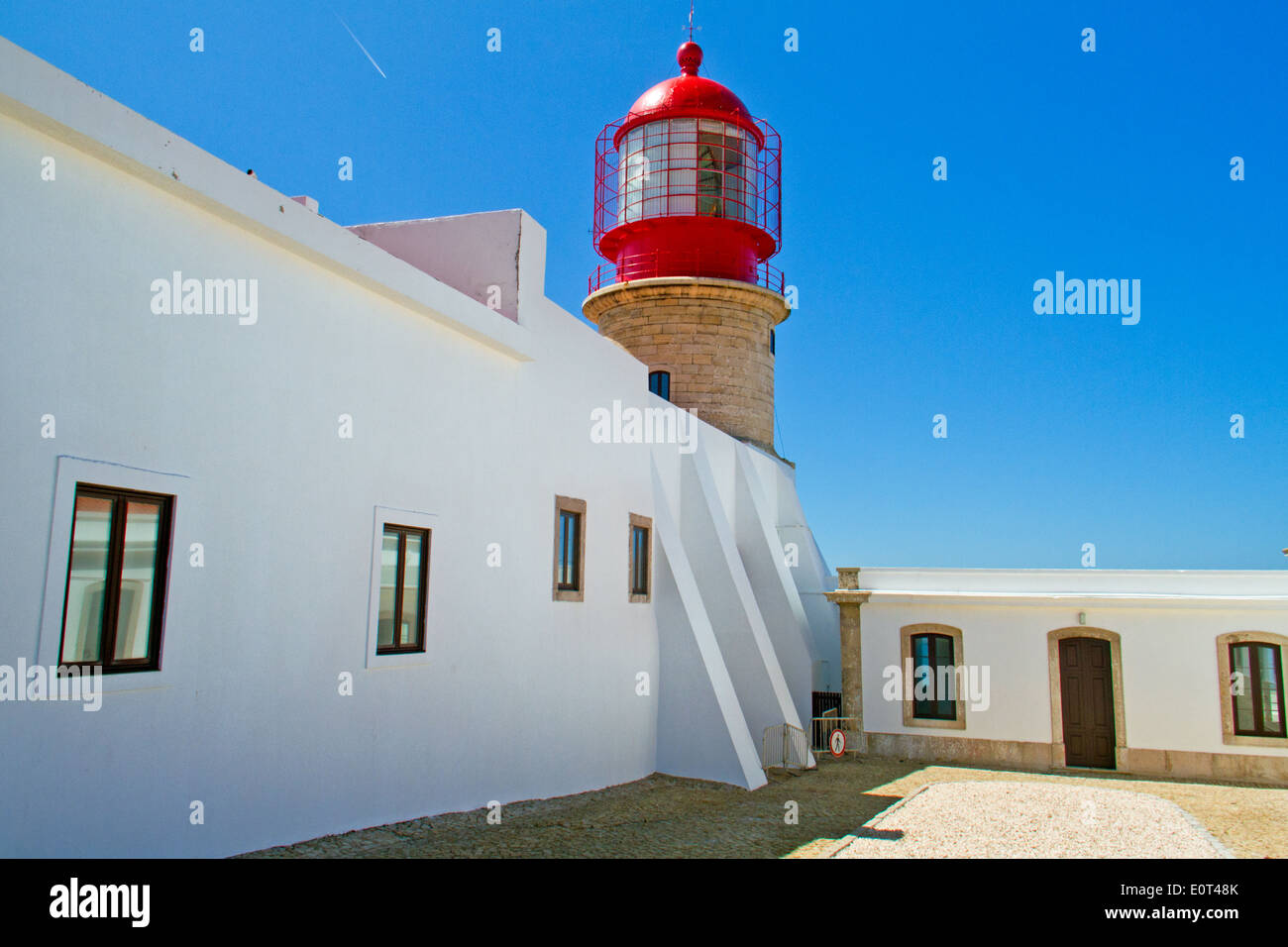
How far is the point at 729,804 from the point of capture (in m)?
10.4

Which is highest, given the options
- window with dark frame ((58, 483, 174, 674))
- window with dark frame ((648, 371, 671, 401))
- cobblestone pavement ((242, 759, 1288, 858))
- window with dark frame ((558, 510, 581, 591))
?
window with dark frame ((648, 371, 671, 401))

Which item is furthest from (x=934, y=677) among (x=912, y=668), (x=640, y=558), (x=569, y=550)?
(x=569, y=550)

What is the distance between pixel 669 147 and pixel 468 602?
39.6ft

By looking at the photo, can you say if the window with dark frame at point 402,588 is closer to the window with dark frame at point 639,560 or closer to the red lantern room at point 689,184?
the window with dark frame at point 639,560

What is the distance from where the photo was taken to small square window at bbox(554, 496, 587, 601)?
10594 millimetres

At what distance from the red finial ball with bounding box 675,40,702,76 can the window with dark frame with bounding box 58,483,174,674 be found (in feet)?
52.1

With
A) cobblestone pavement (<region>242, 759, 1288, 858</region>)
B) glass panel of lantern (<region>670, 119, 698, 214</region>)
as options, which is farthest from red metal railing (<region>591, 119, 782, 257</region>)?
cobblestone pavement (<region>242, 759, 1288, 858</region>)

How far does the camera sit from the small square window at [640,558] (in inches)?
492

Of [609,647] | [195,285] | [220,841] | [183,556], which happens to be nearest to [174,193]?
[195,285]

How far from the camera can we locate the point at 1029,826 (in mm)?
8844

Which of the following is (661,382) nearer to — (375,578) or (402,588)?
(402,588)

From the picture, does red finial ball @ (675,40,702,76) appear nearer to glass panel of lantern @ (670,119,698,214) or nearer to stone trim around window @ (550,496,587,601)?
glass panel of lantern @ (670,119,698,214)

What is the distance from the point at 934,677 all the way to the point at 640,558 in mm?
5443
